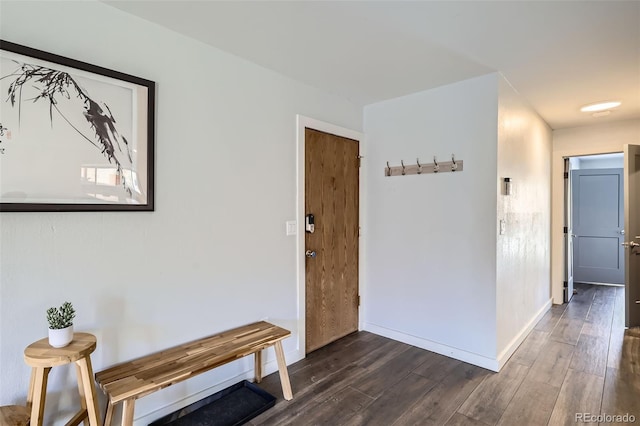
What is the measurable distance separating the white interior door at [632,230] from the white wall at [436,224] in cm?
211

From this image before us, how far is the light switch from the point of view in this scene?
2.71m

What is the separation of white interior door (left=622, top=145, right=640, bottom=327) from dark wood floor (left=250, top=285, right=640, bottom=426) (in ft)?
1.03

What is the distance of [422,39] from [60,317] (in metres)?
2.50

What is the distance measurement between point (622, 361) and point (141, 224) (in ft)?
12.8

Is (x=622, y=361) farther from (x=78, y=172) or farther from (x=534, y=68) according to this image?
(x=78, y=172)

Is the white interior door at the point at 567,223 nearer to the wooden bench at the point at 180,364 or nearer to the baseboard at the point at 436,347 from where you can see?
the baseboard at the point at 436,347

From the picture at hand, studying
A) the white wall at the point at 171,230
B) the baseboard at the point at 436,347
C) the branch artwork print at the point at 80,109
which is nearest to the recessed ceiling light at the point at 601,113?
the baseboard at the point at 436,347

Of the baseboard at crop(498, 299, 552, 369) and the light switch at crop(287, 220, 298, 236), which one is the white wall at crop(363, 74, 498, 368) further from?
the light switch at crop(287, 220, 298, 236)

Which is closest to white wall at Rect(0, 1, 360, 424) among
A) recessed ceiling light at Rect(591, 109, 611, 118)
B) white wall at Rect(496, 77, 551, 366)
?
white wall at Rect(496, 77, 551, 366)

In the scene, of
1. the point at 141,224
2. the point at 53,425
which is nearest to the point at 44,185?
the point at 141,224

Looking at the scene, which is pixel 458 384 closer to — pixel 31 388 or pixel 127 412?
pixel 127 412

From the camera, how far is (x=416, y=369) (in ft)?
8.77

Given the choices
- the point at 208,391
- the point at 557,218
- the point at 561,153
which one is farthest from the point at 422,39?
the point at 557,218

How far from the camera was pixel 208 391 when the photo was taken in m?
2.20
